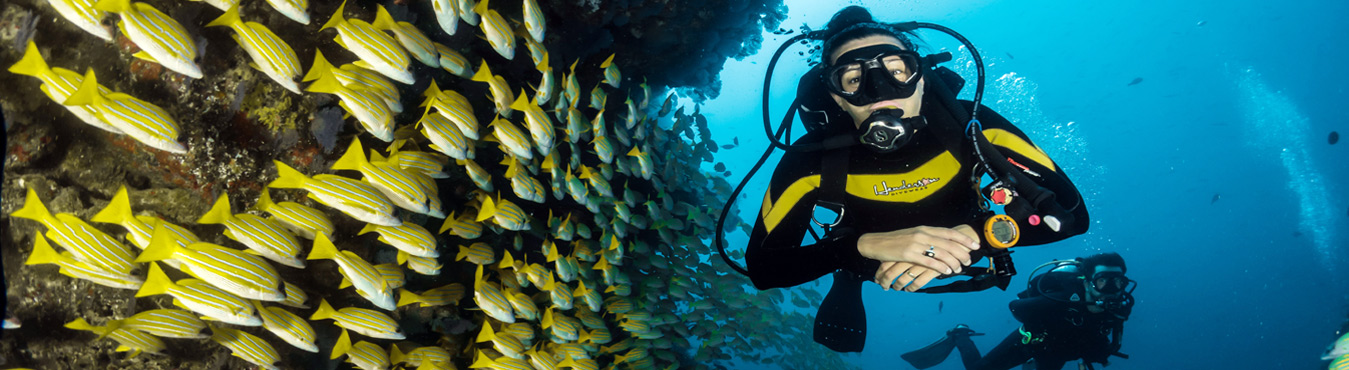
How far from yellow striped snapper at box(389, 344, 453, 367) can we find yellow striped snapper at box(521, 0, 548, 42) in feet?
7.87

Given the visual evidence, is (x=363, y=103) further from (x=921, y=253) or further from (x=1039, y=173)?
(x=1039, y=173)

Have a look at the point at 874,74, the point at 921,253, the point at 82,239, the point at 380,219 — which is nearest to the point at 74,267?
the point at 82,239

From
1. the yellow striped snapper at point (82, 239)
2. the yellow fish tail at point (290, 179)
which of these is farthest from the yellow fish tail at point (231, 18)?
the yellow striped snapper at point (82, 239)

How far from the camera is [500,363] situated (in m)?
3.87

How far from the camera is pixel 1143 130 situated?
5600cm

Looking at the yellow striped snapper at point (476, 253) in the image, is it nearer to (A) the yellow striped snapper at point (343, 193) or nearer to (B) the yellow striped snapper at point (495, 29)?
(A) the yellow striped snapper at point (343, 193)

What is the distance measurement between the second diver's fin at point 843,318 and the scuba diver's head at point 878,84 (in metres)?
1.70

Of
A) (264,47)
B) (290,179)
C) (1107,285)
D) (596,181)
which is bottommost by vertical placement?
(290,179)

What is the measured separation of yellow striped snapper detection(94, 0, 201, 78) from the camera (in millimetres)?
2047

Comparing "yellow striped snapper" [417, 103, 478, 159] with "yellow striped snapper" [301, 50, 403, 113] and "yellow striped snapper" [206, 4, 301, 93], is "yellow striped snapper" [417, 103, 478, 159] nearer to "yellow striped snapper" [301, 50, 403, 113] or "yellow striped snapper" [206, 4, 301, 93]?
"yellow striped snapper" [301, 50, 403, 113]

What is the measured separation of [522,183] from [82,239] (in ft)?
7.29

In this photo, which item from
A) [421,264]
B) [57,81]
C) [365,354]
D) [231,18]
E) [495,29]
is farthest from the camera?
[421,264]

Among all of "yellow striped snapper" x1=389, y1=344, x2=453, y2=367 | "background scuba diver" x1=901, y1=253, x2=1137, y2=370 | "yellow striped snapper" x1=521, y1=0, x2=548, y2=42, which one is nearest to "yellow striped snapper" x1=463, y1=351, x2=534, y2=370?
"yellow striped snapper" x1=389, y1=344, x2=453, y2=367

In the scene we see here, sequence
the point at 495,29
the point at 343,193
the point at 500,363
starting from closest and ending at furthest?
the point at 343,193 → the point at 495,29 → the point at 500,363
